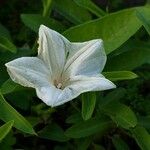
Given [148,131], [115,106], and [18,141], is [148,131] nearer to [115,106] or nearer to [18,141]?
[115,106]

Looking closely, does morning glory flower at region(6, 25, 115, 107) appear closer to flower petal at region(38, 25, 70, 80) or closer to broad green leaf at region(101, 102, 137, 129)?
flower petal at region(38, 25, 70, 80)

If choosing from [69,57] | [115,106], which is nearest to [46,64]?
[69,57]

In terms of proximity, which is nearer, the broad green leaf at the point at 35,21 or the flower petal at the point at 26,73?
the flower petal at the point at 26,73

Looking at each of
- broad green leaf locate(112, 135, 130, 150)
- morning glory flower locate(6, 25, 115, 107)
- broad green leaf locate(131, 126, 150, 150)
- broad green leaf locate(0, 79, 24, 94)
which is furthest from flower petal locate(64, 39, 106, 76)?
broad green leaf locate(112, 135, 130, 150)

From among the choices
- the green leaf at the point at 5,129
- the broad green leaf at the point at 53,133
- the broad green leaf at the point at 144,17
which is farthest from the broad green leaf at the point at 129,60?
the green leaf at the point at 5,129

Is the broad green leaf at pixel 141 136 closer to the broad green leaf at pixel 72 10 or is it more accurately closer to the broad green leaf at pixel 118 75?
the broad green leaf at pixel 118 75
